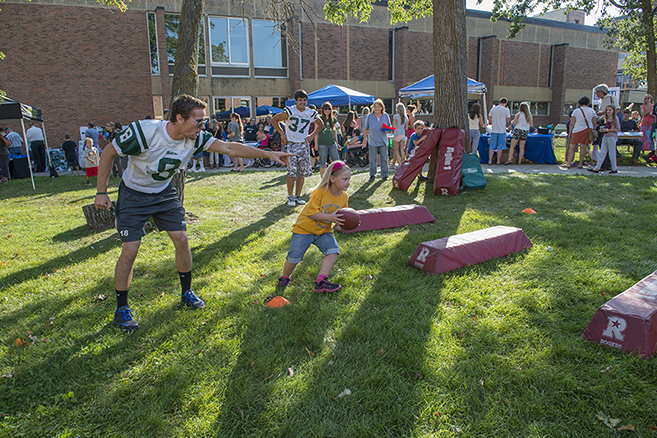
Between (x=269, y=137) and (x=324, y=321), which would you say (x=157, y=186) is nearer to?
(x=324, y=321)

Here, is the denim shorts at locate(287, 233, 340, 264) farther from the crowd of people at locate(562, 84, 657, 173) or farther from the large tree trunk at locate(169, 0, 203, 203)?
the crowd of people at locate(562, 84, 657, 173)

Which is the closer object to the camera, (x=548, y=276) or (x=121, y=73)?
(x=548, y=276)

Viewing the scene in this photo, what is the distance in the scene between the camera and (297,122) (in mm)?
7566

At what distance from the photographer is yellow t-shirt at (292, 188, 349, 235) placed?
13.0 feet

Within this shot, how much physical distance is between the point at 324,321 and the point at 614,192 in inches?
302

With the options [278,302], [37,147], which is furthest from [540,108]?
[278,302]

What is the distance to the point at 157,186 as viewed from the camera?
11.9 feet

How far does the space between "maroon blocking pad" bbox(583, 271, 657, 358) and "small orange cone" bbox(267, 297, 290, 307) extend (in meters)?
2.52

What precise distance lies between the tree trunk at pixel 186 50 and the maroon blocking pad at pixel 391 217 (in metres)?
3.72

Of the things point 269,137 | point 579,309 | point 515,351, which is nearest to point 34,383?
point 515,351

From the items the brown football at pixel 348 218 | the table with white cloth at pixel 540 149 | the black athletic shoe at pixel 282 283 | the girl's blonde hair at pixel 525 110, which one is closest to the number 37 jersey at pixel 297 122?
the brown football at pixel 348 218

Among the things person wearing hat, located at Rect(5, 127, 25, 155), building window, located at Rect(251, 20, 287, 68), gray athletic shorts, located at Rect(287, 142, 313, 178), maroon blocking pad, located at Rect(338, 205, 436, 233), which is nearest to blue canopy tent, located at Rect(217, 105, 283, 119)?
building window, located at Rect(251, 20, 287, 68)

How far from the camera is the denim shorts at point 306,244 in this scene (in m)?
4.09

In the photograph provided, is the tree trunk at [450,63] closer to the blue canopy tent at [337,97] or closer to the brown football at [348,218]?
the brown football at [348,218]
